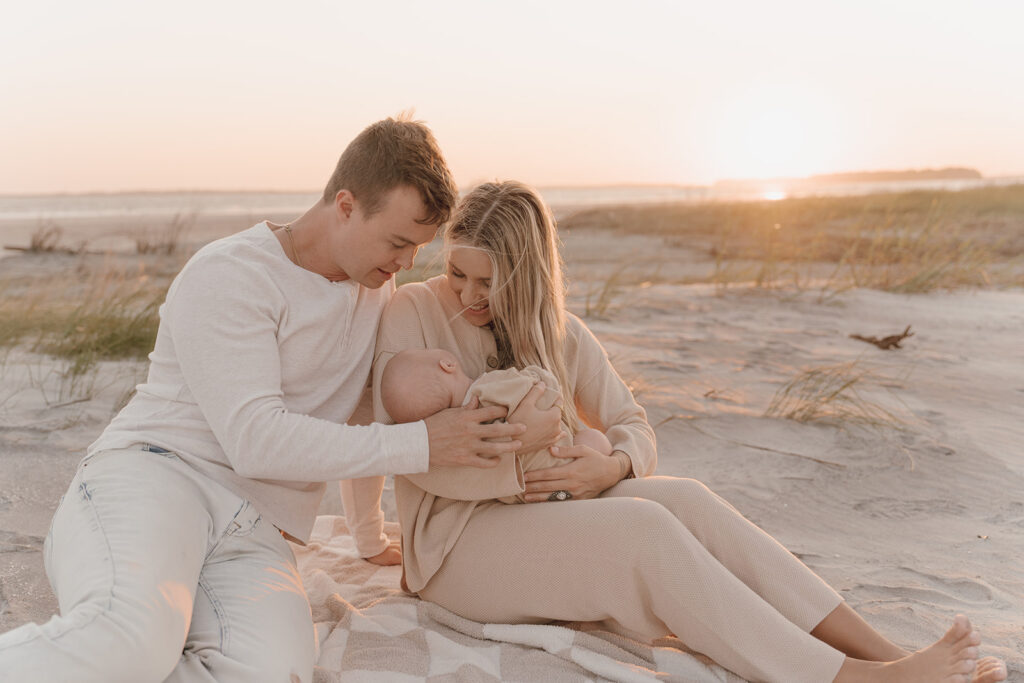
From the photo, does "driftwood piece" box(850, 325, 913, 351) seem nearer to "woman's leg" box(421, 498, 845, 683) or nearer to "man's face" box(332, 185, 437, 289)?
"woman's leg" box(421, 498, 845, 683)

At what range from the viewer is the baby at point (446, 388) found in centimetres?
256

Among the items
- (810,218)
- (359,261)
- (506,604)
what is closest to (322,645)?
(506,604)

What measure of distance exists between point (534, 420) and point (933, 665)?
129 centimetres

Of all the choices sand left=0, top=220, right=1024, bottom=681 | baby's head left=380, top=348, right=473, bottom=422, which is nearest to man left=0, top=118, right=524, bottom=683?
baby's head left=380, top=348, right=473, bottom=422

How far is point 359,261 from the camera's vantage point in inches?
103

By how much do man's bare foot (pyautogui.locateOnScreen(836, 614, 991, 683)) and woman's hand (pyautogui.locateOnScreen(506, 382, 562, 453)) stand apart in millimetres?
1051

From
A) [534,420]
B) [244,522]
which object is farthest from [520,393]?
[244,522]

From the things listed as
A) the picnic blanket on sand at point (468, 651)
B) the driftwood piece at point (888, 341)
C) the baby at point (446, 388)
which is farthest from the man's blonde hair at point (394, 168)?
the driftwood piece at point (888, 341)

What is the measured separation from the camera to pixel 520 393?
2.54 meters

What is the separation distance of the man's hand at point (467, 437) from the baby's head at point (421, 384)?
4.5 inches

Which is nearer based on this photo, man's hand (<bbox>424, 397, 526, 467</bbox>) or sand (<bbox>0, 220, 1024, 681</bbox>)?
man's hand (<bbox>424, 397, 526, 467</bbox>)

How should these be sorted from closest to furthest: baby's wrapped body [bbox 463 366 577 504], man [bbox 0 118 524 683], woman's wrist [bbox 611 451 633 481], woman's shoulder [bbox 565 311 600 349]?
man [bbox 0 118 524 683] < baby's wrapped body [bbox 463 366 577 504] < woman's wrist [bbox 611 451 633 481] < woman's shoulder [bbox 565 311 600 349]

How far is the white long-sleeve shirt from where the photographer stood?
2.33 m

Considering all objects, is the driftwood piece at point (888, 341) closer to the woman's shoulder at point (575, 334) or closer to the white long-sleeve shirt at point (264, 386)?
the woman's shoulder at point (575, 334)
